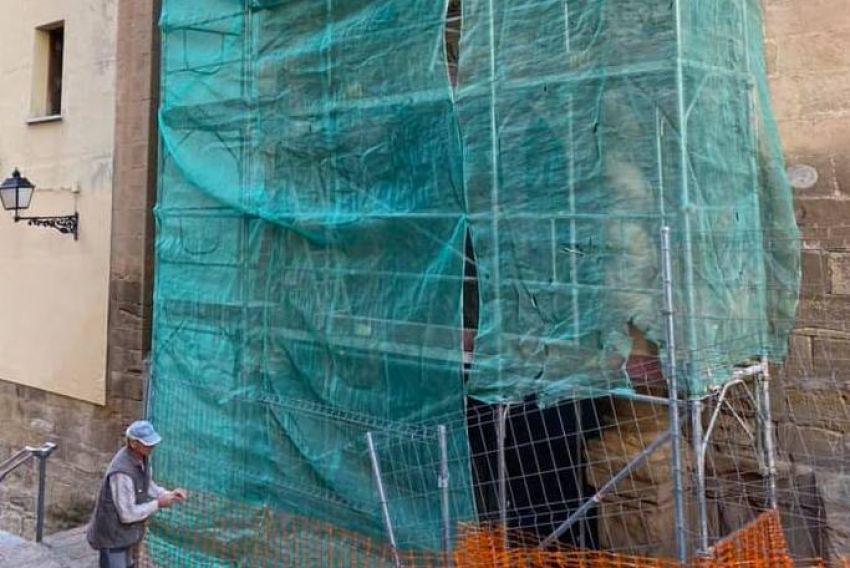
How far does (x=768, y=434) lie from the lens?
4.98 m

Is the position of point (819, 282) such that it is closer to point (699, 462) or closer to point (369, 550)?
point (699, 462)

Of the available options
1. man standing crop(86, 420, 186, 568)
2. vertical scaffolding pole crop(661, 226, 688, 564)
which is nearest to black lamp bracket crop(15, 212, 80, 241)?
man standing crop(86, 420, 186, 568)

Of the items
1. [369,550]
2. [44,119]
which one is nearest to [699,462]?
[369,550]

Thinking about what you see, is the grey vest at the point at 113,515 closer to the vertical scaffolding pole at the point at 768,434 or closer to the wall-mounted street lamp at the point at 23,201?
the vertical scaffolding pole at the point at 768,434

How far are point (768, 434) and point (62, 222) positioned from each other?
7426 millimetres

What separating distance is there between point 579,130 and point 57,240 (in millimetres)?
6551

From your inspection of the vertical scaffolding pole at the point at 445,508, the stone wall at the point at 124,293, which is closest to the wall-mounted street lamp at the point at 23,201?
the stone wall at the point at 124,293

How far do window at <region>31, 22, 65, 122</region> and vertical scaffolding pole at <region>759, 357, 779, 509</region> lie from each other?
8.26 m

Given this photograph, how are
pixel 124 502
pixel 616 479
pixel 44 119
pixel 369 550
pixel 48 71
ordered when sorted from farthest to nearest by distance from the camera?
pixel 48 71 < pixel 44 119 < pixel 369 550 < pixel 124 502 < pixel 616 479

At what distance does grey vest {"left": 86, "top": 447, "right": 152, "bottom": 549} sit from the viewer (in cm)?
456

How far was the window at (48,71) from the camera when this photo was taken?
9296 millimetres

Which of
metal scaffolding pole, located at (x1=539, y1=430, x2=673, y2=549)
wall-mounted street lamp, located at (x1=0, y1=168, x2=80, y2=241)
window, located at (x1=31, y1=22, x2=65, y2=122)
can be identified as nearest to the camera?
metal scaffolding pole, located at (x1=539, y1=430, x2=673, y2=549)

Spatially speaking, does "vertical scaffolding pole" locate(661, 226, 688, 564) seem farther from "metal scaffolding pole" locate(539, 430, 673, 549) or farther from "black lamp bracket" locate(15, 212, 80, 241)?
"black lamp bracket" locate(15, 212, 80, 241)

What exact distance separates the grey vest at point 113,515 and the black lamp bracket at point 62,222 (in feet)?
15.2
